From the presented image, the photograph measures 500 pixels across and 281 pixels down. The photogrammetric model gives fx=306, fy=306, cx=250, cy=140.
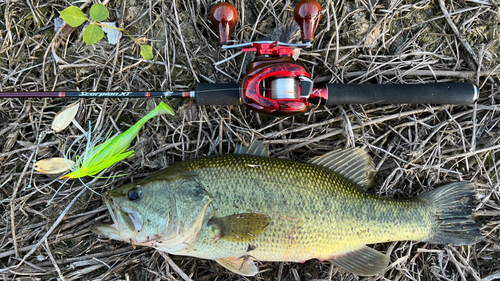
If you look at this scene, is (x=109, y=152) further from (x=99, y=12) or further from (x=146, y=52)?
(x=99, y=12)

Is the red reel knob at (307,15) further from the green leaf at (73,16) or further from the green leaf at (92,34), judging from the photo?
the green leaf at (73,16)

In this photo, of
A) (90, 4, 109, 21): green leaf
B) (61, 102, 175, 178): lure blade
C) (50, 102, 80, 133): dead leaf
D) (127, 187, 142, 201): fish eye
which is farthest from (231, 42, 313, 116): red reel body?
(50, 102, 80, 133): dead leaf

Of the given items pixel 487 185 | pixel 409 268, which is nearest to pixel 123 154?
pixel 409 268

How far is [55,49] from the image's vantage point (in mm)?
2947

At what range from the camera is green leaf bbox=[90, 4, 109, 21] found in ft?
9.17

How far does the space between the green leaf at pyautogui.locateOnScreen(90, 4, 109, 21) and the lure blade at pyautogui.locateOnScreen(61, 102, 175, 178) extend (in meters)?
0.97

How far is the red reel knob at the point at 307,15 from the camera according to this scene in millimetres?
2514

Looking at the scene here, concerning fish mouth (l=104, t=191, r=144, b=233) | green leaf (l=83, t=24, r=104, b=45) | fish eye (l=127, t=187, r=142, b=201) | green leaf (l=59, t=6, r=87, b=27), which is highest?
green leaf (l=59, t=6, r=87, b=27)

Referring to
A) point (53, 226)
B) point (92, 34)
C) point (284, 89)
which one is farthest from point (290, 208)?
point (92, 34)

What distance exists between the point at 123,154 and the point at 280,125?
150cm

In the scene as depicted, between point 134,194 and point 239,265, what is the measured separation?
42.2 inches

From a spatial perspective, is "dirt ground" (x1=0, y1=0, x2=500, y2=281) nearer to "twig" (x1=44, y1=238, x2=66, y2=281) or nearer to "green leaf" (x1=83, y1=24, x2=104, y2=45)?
"twig" (x1=44, y1=238, x2=66, y2=281)

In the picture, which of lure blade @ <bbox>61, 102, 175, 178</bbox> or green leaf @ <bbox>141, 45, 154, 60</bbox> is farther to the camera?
green leaf @ <bbox>141, 45, 154, 60</bbox>

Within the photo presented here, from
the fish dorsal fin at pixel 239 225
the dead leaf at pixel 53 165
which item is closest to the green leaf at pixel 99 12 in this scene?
the dead leaf at pixel 53 165
